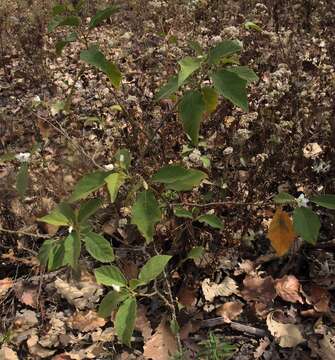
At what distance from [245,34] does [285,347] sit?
245 centimetres

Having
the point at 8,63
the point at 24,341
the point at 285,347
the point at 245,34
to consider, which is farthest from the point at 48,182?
the point at 8,63

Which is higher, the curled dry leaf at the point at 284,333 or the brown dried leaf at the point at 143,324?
the curled dry leaf at the point at 284,333

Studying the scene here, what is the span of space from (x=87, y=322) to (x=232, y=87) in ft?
4.79

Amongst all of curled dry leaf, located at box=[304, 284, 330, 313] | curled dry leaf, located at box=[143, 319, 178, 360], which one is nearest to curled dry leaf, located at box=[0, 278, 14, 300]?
curled dry leaf, located at box=[143, 319, 178, 360]

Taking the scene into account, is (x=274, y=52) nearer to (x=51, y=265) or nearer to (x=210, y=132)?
(x=210, y=132)

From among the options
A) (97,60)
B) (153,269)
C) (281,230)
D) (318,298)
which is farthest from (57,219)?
(318,298)

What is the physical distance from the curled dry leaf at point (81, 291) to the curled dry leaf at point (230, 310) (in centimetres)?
63

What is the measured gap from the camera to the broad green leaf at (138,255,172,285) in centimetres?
156

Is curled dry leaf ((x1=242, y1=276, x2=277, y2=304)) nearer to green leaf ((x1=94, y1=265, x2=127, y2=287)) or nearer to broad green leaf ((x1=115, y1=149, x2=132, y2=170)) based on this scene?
green leaf ((x1=94, y1=265, x2=127, y2=287))

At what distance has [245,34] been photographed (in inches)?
140

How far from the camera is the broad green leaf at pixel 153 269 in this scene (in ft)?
5.11

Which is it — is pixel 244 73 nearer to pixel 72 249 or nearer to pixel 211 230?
pixel 72 249

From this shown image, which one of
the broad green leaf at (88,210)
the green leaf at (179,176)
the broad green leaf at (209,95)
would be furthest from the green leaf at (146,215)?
the broad green leaf at (209,95)

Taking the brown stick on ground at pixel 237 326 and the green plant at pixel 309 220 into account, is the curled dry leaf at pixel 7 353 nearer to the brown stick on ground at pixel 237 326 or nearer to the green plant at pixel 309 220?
the brown stick on ground at pixel 237 326
